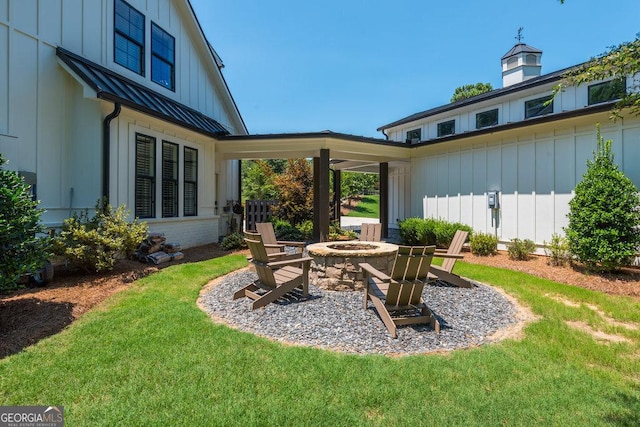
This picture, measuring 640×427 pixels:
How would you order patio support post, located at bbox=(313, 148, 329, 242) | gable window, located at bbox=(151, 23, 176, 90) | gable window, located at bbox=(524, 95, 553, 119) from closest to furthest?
→ 1. gable window, located at bbox=(151, 23, 176, 90)
2. patio support post, located at bbox=(313, 148, 329, 242)
3. gable window, located at bbox=(524, 95, 553, 119)

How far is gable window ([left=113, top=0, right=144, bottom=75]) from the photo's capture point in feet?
30.0

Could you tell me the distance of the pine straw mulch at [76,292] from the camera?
4.16 meters

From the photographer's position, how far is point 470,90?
122ft

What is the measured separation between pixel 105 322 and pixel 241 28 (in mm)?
12936

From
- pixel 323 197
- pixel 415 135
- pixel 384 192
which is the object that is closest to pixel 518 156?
pixel 384 192

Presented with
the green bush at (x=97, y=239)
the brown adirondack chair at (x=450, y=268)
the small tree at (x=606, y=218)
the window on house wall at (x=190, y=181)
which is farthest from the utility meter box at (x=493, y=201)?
the green bush at (x=97, y=239)

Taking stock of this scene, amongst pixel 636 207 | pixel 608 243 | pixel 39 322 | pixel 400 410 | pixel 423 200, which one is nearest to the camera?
pixel 400 410

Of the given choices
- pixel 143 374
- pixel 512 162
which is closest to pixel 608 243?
pixel 512 162

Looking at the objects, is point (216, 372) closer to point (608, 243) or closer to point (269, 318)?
point (269, 318)

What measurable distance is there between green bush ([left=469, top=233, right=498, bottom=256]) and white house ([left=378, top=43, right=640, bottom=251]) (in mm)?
615

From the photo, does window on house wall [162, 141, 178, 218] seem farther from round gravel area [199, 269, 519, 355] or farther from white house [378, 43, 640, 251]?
white house [378, 43, 640, 251]

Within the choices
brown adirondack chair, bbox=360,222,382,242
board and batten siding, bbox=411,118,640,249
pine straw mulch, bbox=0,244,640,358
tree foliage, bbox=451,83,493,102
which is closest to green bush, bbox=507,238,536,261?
pine straw mulch, bbox=0,244,640,358

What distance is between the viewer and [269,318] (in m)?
4.64

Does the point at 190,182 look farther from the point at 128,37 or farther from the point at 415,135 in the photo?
the point at 415,135
